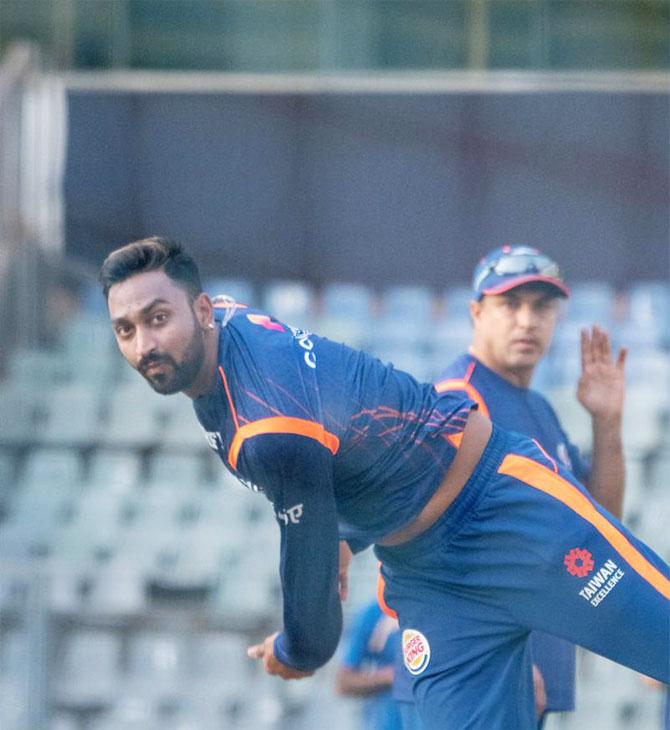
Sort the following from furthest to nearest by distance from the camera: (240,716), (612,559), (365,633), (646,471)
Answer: (646,471), (240,716), (365,633), (612,559)

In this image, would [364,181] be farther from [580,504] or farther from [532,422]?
[580,504]

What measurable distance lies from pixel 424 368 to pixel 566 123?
10.7 feet

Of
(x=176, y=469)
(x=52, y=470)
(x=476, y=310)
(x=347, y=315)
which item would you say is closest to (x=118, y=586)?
(x=176, y=469)

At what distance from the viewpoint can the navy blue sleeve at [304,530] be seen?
366 centimetres

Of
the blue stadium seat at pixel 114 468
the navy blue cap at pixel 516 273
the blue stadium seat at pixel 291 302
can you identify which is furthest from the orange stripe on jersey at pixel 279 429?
the blue stadium seat at pixel 291 302

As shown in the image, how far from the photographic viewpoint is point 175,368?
148 inches

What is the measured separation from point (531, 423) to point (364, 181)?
8.27m

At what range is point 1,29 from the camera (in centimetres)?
1316

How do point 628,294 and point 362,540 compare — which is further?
point 628,294

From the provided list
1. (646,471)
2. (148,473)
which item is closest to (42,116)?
(148,473)

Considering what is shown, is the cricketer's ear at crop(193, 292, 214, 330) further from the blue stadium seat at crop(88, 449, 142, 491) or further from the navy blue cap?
the blue stadium seat at crop(88, 449, 142, 491)

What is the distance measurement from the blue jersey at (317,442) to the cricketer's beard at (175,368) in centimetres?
7

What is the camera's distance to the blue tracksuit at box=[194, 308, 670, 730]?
3.73 metres

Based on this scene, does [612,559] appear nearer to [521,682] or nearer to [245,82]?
[521,682]
